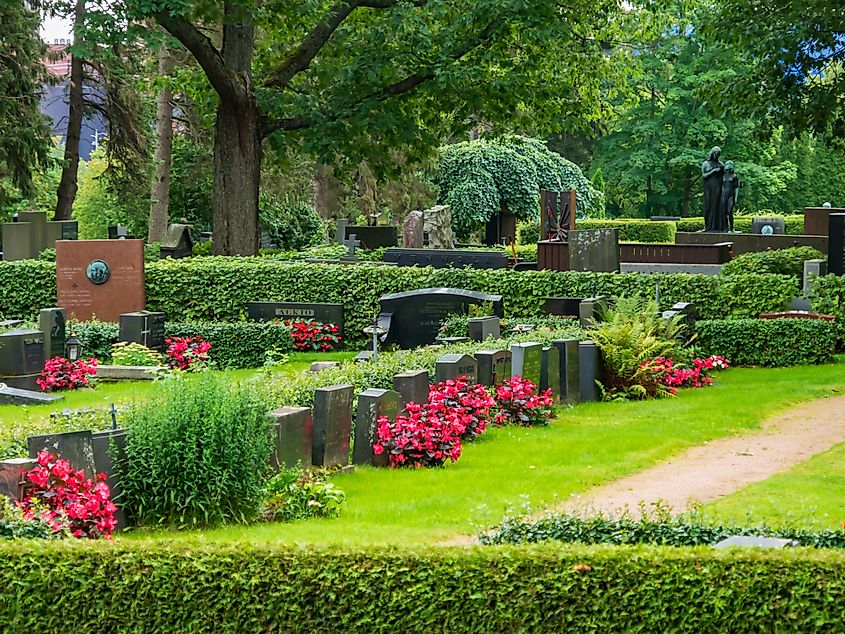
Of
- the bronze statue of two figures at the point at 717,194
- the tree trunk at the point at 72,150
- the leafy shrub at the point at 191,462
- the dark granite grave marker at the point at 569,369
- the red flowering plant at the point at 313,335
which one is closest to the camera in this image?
the leafy shrub at the point at 191,462

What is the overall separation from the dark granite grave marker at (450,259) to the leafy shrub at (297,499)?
1566 cm

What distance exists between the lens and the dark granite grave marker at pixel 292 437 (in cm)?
1076

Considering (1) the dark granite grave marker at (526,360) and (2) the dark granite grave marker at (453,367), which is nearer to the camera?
(2) the dark granite grave marker at (453,367)

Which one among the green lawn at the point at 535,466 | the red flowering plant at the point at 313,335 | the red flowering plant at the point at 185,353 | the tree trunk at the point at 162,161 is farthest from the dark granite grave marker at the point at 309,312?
the tree trunk at the point at 162,161

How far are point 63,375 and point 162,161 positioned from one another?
1882 centimetres

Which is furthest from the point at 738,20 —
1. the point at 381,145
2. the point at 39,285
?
the point at 39,285

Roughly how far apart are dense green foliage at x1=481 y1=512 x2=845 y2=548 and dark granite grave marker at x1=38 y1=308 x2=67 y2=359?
12.3m

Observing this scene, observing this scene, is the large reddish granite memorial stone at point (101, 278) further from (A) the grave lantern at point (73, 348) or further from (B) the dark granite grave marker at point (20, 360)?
(B) the dark granite grave marker at point (20, 360)

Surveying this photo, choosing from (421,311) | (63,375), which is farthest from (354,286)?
(63,375)

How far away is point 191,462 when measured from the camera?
31.2 ft

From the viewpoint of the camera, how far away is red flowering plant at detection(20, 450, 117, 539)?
836 cm

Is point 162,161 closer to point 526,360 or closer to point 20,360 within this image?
point 20,360

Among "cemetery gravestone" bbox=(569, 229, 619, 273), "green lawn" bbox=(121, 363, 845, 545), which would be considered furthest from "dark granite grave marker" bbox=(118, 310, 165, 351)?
"green lawn" bbox=(121, 363, 845, 545)

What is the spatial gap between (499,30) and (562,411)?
1085 cm
